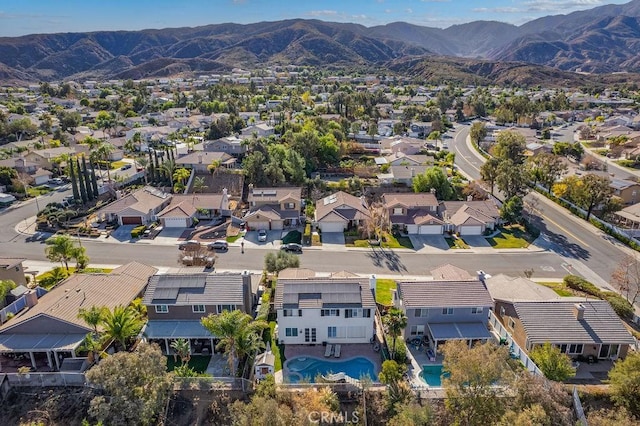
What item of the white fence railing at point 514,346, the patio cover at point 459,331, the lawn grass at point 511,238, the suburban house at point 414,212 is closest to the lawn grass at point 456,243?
the suburban house at point 414,212

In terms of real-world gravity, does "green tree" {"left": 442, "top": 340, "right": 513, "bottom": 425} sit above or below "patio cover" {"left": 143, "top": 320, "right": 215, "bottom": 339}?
above

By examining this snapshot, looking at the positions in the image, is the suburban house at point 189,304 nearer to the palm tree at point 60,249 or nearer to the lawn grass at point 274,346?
the lawn grass at point 274,346

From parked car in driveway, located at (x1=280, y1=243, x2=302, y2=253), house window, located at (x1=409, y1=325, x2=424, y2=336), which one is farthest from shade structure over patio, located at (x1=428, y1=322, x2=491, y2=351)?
parked car in driveway, located at (x1=280, y1=243, x2=302, y2=253)

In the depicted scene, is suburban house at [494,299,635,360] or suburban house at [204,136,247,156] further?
suburban house at [204,136,247,156]

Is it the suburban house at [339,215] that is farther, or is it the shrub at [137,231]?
the suburban house at [339,215]

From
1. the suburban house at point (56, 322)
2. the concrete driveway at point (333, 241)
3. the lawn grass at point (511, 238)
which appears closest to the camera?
the suburban house at point (56, 322)

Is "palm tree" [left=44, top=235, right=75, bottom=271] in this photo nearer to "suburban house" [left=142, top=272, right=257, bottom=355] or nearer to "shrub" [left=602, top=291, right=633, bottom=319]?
"suburban house" [left=142, top=272, right=257, bottom=355]

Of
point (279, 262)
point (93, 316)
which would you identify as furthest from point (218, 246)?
point (93, 316)
